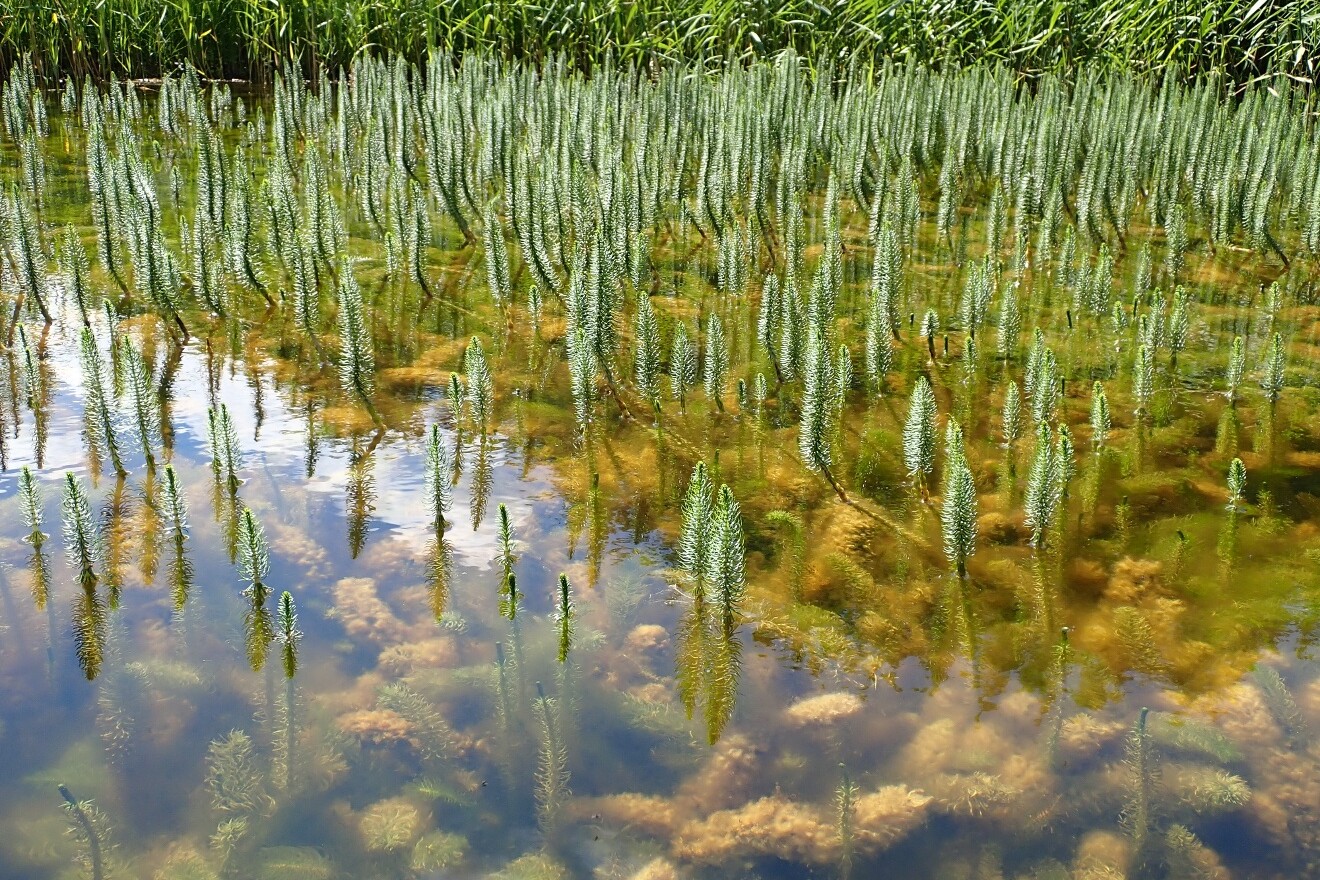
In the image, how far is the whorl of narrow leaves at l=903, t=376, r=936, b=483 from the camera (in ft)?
9.61

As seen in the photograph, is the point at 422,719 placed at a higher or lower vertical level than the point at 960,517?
lower

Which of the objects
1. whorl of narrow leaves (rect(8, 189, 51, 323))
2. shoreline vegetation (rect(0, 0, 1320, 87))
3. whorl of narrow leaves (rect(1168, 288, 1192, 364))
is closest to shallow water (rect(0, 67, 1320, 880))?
whorl of narrow leaves (rect(1168, 288, 1192, 364))

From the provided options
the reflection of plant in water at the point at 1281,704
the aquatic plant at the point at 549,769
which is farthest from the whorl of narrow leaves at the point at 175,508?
the reflection of plant in water at the point at 1281,704

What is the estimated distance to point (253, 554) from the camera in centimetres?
242

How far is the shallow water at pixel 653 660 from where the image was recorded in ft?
6.21

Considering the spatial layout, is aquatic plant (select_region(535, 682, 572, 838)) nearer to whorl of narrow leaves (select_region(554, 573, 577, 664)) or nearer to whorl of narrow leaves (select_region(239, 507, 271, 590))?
whorl of narrow leaves (select_region(554, 573, 577, 664))

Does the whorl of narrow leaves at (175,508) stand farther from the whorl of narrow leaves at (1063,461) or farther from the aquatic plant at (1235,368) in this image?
the aquatic plant at (1235,368)

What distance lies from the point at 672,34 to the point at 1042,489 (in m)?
6.08

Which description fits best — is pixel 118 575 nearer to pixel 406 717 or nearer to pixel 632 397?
pixel 406 717

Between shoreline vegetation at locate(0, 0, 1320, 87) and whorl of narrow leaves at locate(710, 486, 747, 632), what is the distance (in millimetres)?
5280

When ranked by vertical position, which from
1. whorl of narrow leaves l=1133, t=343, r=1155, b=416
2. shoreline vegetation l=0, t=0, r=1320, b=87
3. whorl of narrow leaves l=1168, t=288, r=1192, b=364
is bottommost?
whorl of narrow leaves l=1133, t=343, r=1155, b=416

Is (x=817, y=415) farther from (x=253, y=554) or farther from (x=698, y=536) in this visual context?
(x=253, y=554)

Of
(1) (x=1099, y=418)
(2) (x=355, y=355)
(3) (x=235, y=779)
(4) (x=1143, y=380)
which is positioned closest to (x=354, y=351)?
(2) (x=355, y=355)

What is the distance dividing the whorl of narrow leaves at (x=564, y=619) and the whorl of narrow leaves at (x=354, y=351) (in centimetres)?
125
